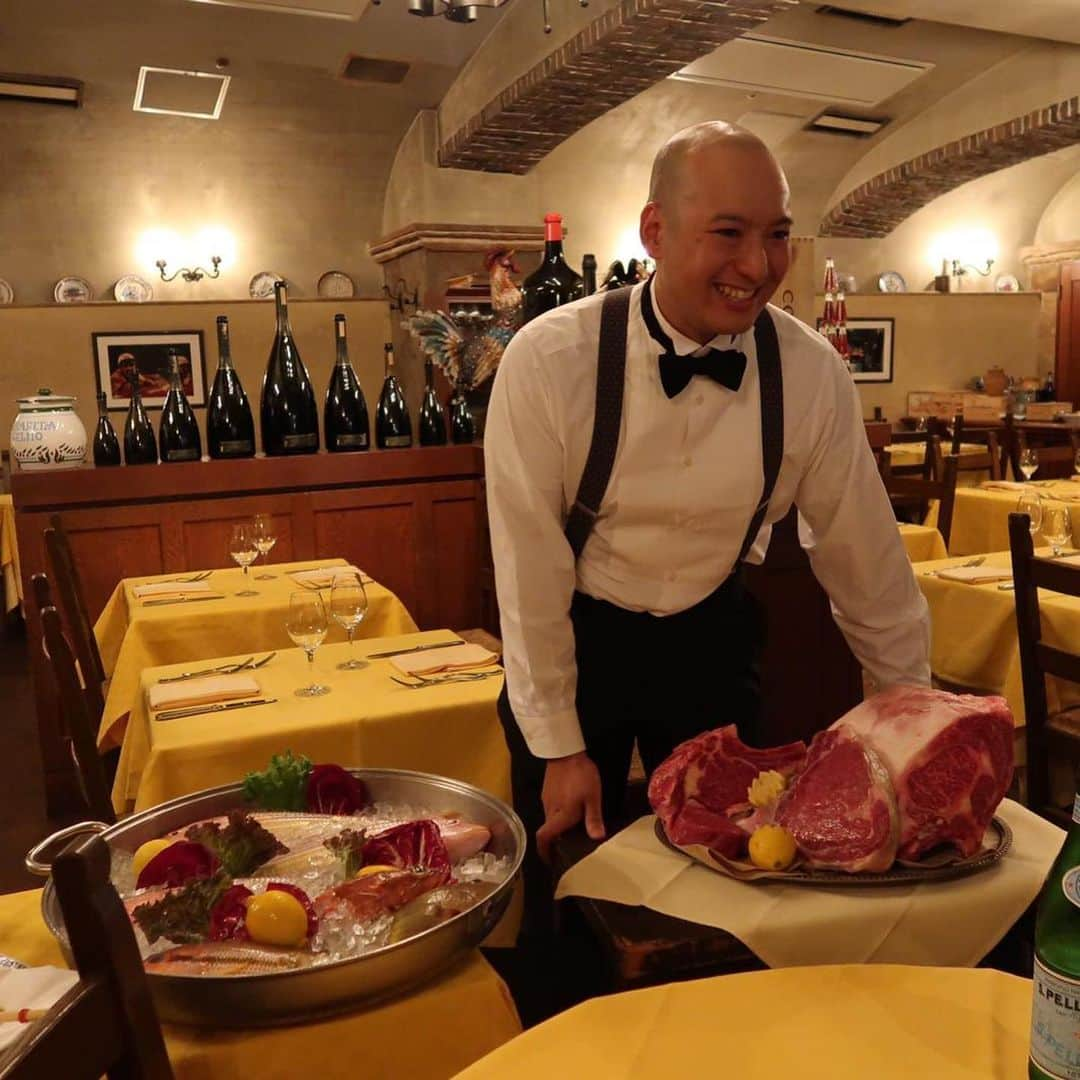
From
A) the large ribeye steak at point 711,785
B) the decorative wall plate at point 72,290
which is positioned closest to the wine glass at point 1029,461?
the large ribeye steak at point 711,785

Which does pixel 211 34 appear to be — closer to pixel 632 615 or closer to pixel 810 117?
pixel 810 117

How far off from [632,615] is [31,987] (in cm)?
99

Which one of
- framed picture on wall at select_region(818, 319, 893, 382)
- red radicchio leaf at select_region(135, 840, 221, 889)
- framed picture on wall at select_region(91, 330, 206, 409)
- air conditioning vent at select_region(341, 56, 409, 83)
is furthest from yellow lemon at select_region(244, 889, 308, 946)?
framed picture on wall at select_region(818, 319, 893, 382)

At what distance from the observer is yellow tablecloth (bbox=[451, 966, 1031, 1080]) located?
31.2 inches

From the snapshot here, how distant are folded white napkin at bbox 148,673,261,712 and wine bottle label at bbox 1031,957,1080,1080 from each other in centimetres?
163

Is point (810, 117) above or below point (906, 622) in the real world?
above

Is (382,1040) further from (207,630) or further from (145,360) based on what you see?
(145,360)

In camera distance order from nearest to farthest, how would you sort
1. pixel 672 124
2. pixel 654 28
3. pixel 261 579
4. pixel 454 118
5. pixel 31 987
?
pixel 31 987 < pixel 261 579 < pixel 654 28 < pixel 454 118 < pixel 672 124

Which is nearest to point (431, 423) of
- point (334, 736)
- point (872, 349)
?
point (334, 736)

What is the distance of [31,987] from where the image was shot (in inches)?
36.7

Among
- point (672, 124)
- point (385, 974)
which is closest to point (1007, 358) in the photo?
point (672, 124)

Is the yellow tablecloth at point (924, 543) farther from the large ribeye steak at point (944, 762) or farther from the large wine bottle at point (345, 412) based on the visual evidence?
the large ribeye steak at point (944, 762)

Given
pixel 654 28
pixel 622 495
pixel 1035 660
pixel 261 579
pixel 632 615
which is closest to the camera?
pixel 622 495

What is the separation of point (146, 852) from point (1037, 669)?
6.97 ft
